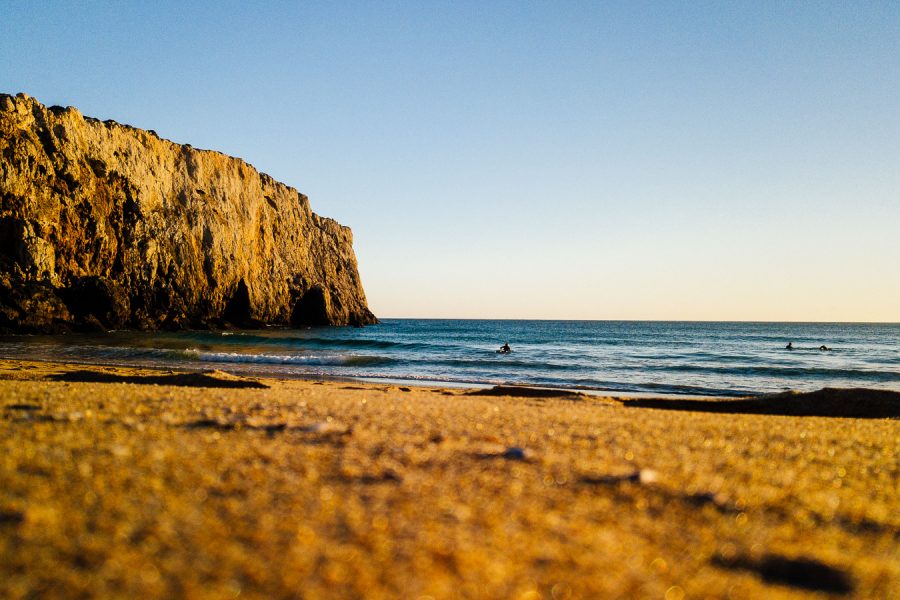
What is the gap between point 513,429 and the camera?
172 inches

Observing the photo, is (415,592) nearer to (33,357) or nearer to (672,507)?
(672,507)

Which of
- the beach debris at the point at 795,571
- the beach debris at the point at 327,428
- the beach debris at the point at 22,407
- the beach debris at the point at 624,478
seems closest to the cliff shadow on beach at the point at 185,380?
the beach debris at the point at 22,407

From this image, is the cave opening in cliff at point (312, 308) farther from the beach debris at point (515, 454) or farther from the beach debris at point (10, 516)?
the beach debris at point (10, 516)

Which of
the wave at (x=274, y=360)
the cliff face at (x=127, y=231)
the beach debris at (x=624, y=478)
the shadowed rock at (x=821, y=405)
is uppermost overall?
the cliff face at (x=127, y=231)

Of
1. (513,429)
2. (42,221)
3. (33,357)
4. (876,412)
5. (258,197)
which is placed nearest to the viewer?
(513,429)

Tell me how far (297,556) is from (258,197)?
191 feet

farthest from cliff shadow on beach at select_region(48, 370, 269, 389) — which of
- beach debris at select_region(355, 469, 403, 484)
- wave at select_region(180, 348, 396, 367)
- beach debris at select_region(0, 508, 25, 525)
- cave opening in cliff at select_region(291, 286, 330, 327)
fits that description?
cave opening in cliff at select_region(291, 286, 330, 327)

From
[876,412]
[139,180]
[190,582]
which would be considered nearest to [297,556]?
[190,582]

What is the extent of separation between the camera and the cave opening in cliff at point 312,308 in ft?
197

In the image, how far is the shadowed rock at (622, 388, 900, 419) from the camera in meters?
9.28

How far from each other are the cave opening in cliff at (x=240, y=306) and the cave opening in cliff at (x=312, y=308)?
989 cm

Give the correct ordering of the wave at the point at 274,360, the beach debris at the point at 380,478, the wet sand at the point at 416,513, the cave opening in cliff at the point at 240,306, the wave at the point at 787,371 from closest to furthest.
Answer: the wet sand at the point at 416,513
the beach debris at the point at 380,478
the wave at the point at 787,371
the wave at the point at 274,360
the cave opening in cliff at the point at 240,306

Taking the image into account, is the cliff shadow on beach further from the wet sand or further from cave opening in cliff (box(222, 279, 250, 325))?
cave opening in cliff (box(222, 279, 250, 325))

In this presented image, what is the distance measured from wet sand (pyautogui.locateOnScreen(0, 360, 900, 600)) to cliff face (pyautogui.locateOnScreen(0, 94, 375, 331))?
37603 mm
